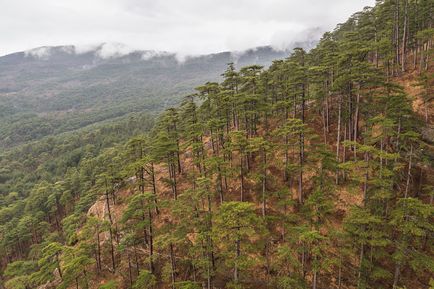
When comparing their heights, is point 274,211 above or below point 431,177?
below

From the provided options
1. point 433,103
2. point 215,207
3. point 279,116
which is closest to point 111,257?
point 215,207

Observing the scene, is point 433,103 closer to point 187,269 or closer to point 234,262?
point 234,262

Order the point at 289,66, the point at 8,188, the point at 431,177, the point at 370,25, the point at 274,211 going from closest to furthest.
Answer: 1. the point at 431,177
2. the point at 274,211
3. the point at 289,66
4. the point at 370,25
5. the point at 8,188

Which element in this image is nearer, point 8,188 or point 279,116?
point 279,116

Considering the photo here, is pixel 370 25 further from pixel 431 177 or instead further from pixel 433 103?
pixel 431 177

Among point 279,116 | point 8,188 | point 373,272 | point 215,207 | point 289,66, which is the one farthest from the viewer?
point 8,188

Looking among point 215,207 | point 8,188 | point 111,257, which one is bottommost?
point 8,188
